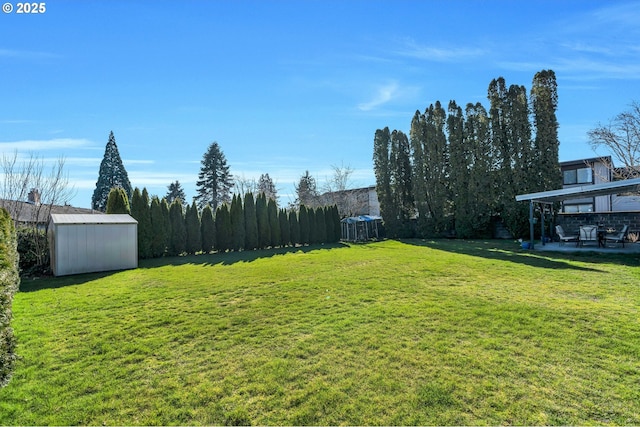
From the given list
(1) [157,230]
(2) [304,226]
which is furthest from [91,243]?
(2) [304,226]

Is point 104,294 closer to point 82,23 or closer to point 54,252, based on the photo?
point 54,252

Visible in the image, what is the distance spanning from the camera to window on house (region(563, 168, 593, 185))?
25.2 meters

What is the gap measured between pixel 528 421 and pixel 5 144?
740 inches

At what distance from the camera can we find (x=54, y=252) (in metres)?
10.2

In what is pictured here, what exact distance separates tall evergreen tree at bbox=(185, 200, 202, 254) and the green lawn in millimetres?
9340

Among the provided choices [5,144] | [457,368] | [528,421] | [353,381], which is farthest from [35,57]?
[528,421]

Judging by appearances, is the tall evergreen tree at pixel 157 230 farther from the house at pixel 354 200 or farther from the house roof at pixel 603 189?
the house at pixel 354 200

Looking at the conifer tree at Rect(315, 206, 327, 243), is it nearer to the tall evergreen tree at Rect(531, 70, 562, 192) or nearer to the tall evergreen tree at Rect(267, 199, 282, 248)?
the tall evergreen tree at Rect(267, 199, 282, 248)

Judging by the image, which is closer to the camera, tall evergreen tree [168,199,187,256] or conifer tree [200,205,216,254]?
tall evergreen tree [168,199,187,256]

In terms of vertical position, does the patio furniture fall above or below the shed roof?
below

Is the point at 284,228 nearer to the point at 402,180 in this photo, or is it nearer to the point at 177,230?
the point at 177,230

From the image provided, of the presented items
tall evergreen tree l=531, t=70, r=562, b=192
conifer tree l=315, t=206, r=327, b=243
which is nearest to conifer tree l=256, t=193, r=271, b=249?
conifer tree l=315, t=206, r=327, b=243

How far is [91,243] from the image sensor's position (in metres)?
10.6

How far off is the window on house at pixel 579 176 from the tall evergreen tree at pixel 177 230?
29488 millimetres
